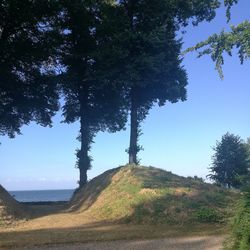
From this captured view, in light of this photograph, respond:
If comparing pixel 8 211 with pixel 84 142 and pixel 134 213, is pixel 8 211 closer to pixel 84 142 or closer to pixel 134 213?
pixel 134 213

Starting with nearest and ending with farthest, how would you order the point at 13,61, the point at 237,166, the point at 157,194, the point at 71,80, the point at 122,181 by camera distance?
the point at 157,194 → the point at 122,181 → the point at 13,61 → the point at 71,80 → the point at 237,166

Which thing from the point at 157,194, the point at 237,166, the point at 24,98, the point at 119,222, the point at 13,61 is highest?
the point at 13,61

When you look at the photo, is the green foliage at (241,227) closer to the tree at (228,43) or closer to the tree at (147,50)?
the tree at (228,43)

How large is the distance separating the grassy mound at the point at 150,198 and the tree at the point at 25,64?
9.98 metres

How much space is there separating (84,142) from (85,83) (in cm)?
507

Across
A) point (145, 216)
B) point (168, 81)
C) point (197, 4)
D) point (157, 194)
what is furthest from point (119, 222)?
point (197, 4)

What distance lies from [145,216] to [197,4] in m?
20.5

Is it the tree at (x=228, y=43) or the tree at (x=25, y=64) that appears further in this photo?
the tree at (x=25, y=64)

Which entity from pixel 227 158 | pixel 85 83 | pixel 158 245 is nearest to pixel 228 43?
pixel 158 245

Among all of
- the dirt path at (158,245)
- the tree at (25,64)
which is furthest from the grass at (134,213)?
the tree at (25,64)

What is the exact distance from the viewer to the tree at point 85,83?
36.0 meters

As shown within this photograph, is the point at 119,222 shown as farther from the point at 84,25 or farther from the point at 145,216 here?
the point at 84,25

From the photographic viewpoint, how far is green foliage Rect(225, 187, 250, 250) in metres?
7.88

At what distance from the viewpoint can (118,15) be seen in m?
34.3
